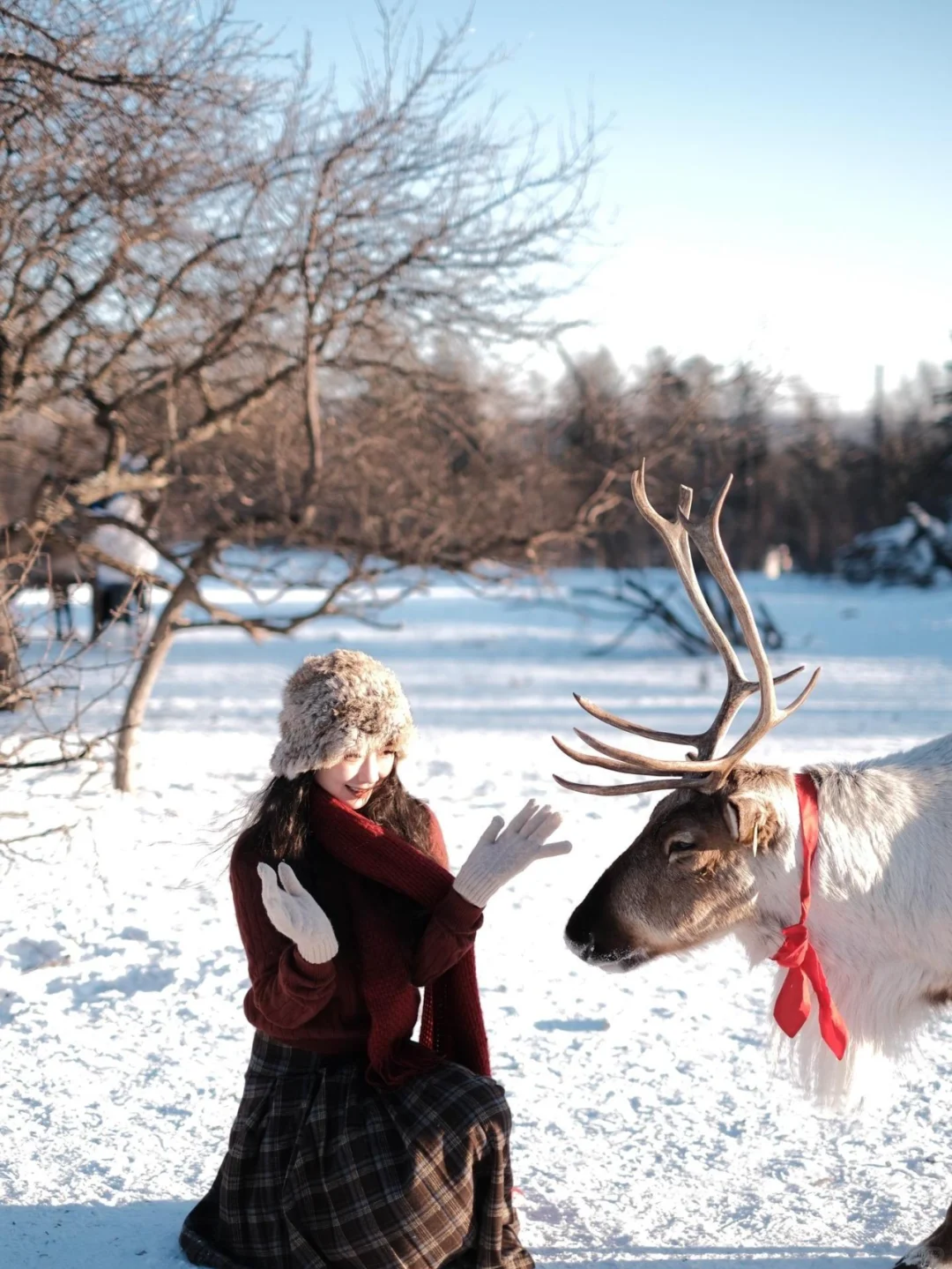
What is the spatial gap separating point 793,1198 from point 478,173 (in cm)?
543

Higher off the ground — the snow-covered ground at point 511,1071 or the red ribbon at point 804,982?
the red ribbon at point 804,982

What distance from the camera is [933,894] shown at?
2.76 meters

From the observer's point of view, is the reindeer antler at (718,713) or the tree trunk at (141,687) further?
the tree trunk at (141,687)

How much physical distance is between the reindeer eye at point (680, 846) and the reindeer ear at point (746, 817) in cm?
10

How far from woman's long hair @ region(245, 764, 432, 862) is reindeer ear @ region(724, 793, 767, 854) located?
75 cm

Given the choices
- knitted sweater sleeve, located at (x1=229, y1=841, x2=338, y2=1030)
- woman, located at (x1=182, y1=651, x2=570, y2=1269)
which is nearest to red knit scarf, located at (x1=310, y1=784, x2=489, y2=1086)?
woman, located at (x1=182, y1=651, x2=570, y2=1269)

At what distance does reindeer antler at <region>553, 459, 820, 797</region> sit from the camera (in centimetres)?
287

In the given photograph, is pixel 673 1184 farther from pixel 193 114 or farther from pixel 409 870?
pixel 193 114

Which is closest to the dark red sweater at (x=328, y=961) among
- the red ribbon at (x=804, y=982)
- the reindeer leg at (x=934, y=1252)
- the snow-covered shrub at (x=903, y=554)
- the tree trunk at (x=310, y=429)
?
the red ribbon at (x=804, y=982)

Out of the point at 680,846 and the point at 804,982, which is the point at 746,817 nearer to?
the point at 680,846

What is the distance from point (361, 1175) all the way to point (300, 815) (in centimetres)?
79

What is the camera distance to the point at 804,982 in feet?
9.09

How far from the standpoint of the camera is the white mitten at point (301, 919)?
2.46 meters

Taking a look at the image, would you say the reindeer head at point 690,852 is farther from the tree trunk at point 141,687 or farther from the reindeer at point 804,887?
the tree trunk at point 141,687
